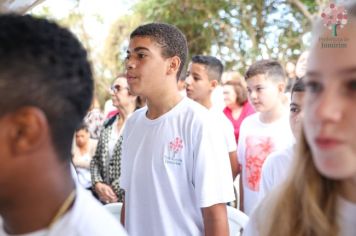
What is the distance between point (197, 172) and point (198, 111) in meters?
0.29

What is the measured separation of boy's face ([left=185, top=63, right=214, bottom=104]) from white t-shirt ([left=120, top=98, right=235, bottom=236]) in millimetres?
2328

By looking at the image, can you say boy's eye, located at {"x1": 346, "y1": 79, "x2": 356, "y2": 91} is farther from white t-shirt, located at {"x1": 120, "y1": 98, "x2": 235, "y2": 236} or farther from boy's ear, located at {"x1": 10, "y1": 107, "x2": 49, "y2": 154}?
white t-shirt, located at {"x1": 120, "y1": 98, "x2": 235, "y2": 236}

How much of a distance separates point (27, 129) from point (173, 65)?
69.0 inches

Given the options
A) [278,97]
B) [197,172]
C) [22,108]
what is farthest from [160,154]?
[278,97]

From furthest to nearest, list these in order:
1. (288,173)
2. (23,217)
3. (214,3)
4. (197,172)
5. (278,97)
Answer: (214,3) < (278,97) < (197,172) < (288,173) < (23,217)

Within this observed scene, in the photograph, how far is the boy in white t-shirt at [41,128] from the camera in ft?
3.96

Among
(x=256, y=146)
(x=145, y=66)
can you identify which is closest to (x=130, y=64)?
(x=145, y=66)

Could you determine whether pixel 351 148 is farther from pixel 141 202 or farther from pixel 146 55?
pixel 146 55

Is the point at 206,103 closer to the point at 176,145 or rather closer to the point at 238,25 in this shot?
the point at 176,145

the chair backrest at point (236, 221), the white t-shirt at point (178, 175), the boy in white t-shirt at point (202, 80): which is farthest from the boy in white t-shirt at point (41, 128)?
the boy in white t-shirt at point (202, 80)

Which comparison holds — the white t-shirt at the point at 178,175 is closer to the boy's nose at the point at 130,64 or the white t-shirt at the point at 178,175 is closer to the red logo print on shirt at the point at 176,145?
the red logo print on shirt at the point at 176,145

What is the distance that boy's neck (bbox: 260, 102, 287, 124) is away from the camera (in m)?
4.14

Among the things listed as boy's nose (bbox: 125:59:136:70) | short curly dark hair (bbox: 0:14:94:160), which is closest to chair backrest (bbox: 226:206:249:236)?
boy's nose (bbox: 125:59:136:70)

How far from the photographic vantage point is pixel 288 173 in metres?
1.39
